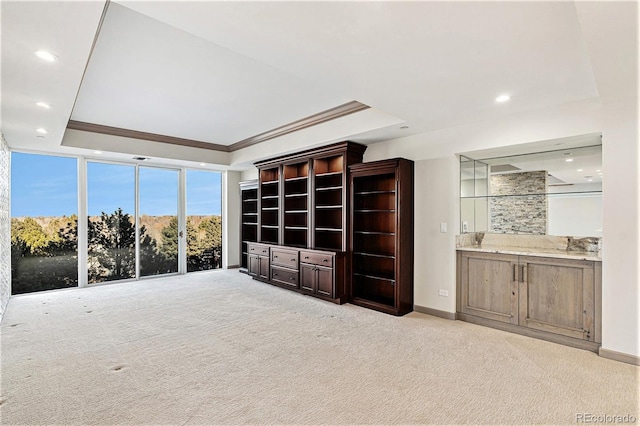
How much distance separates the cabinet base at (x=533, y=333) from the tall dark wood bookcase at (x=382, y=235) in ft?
2.66

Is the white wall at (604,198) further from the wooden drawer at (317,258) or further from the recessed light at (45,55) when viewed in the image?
the recessed light at (45,55)

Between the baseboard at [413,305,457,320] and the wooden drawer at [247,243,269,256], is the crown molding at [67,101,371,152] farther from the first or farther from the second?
the baseboard at [413,305,457,320]

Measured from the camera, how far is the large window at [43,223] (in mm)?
5555

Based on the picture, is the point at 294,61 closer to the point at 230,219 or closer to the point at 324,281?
the point at 324,281

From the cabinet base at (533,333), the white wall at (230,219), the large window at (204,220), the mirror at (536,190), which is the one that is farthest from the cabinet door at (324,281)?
the large window at (204,220)

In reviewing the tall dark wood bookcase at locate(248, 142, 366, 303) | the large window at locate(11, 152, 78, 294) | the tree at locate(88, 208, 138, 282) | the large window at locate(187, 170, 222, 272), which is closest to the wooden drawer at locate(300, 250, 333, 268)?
the tall dark wood bookcase at locate(248, 142, 366, 303)

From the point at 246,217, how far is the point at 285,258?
2.57m

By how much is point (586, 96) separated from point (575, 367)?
98.8 inches

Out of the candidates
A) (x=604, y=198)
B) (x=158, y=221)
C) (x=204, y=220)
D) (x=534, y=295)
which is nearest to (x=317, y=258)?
Result: (x=534, y=295)

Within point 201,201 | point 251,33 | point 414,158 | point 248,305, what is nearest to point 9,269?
point 201,201

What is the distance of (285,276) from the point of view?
594cm

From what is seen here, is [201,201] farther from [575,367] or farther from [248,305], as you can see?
[575,367]

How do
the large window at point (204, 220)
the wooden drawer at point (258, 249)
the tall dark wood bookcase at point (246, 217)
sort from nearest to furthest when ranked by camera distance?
the wooden drawer at point (258, 249), the large window at point (204, 220), the tall dark wood bookcase at point (246, 217)

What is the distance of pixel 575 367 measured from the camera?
2.87 m
